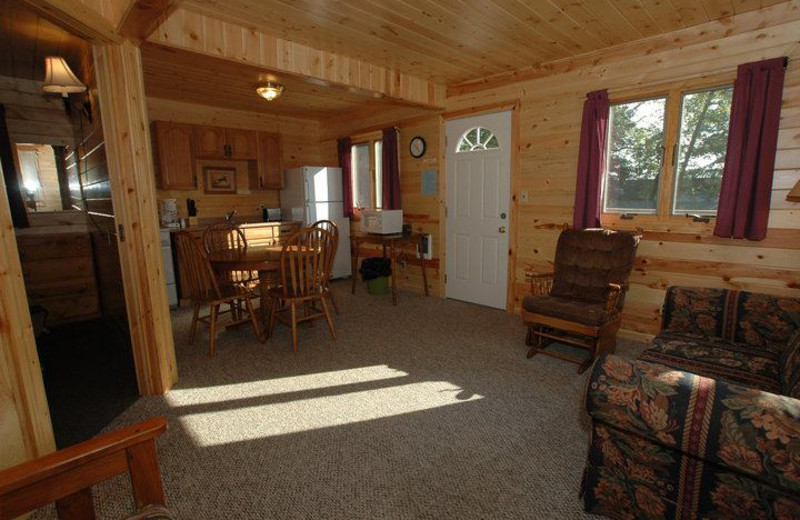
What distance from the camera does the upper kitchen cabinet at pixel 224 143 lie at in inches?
201

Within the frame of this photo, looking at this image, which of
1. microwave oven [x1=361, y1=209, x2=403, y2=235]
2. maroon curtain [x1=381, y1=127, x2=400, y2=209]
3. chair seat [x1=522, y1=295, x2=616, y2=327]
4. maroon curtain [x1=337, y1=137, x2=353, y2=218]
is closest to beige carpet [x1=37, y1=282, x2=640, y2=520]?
chair seat [x1=522, y1=295, x2=616, y2=327]

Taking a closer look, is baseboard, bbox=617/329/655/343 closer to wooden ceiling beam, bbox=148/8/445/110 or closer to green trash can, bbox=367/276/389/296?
green trash can, bbox=367/276/389/296

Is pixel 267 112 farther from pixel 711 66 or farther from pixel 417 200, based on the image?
pixel 711 66

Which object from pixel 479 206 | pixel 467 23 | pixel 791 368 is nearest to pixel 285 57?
pixel 467 23

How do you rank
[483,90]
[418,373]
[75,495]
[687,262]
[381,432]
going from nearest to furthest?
[75,495]
[381,432]
[418,373]
[687,262]
[483,90]

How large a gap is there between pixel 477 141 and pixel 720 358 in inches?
123

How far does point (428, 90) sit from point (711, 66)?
8.10 feet

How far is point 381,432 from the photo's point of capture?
2.20 m

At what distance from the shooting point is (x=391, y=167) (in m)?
5.23

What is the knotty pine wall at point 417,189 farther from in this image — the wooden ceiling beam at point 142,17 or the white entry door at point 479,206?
the wooden ceiling beam at point 142,17

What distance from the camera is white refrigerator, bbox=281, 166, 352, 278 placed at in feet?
18.6

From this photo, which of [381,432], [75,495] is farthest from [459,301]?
[75,495]

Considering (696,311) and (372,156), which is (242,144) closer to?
(372,156)

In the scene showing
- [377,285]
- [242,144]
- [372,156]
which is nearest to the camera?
[377,285]
